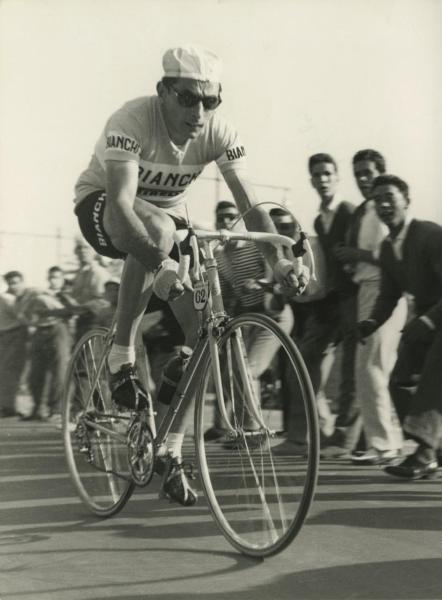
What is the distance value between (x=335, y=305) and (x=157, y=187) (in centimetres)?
222

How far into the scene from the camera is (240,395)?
3.75 meters

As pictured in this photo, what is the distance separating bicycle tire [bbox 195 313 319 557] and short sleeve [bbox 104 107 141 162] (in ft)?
2.72

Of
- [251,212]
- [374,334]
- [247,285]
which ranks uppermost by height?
[251,212]

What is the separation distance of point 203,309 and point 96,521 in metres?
1.22

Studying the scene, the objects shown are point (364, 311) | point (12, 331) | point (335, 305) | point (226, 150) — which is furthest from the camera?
point (12, 331)

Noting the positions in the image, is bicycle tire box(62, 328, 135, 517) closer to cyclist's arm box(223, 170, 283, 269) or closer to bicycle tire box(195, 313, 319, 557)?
bicycle tire box(195, 313, 319, 557)

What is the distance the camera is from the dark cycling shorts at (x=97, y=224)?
4.35 m

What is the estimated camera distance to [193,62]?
3.92m

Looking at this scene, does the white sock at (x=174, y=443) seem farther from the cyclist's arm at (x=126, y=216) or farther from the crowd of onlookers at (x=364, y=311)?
the crowd of onlookers at (x=364, y=311)

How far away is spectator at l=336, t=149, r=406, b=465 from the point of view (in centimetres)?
583

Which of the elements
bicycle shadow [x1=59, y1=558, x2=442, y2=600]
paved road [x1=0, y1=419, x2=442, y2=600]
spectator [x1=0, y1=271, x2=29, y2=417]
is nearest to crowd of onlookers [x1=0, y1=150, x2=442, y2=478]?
paved road [x1=0, y1=419, x2=442, y2=600]

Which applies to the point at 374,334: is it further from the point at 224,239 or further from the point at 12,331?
the point at 12,331

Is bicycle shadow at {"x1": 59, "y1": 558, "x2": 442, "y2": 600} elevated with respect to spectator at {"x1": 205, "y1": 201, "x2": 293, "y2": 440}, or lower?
lower

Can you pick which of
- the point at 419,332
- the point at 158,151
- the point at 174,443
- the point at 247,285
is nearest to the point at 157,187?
the point at 158,151
